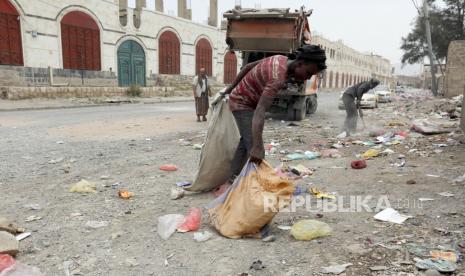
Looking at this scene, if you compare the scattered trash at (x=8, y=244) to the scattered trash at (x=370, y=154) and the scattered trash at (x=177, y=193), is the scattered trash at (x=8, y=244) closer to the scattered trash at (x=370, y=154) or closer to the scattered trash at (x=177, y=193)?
the scattered trash at (x=177, y=193)

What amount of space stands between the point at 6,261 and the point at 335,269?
200cm

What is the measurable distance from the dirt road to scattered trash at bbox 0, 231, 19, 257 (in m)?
0.10

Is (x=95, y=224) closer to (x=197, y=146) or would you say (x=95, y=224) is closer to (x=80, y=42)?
(x=197, y=146)

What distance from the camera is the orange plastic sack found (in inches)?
101

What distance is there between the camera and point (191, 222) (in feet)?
9.68

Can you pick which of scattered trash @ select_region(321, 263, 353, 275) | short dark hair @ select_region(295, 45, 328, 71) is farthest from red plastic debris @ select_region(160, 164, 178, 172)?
scattered trash @ select_region(321, 263, 353, 275)

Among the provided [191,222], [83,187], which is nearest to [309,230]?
[191,222]

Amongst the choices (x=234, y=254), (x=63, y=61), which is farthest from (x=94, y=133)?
(x=63, y=61)

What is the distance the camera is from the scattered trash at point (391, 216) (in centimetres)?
294

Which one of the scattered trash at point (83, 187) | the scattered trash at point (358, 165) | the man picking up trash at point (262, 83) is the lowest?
the scattered trash at point (83, 187)

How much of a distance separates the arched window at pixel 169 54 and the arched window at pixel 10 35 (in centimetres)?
899

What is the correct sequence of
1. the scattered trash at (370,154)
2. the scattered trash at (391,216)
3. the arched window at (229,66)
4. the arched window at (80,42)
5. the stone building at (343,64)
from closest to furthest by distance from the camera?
the scattered trash at (391,216) → the scattered trash at (370,154) → the arched window at (80,42) → the arched window at (229,66) → the stone building at (343,64)

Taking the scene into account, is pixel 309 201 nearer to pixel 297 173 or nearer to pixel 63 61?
pixel 297 173

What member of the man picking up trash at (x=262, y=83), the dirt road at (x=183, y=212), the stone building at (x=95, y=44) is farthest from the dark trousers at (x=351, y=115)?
the stone building at (x=95, y=44)
